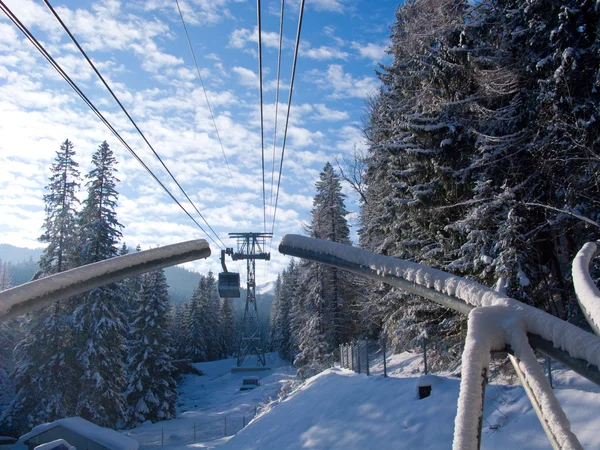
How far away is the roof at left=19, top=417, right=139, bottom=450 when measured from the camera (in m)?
21.6

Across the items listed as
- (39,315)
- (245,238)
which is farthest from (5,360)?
(245,238)

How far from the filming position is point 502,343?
3240mm

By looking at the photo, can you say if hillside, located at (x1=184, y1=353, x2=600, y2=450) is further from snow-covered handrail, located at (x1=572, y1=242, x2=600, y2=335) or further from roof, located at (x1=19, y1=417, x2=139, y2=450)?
roof, located at (x1=19, y1=417, x2=139, y2=450)

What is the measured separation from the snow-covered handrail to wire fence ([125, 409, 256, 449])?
26166 mm

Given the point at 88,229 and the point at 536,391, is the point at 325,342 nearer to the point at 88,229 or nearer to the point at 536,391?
the point at 88,229

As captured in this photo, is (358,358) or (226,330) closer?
(358,358)

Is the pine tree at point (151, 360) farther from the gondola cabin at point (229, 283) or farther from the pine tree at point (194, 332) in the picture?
the pine tree at point (194, 332)

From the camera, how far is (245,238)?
26531mm

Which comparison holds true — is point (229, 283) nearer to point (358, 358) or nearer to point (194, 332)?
point (358, 358)

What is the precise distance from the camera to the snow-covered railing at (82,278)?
14.1 feet

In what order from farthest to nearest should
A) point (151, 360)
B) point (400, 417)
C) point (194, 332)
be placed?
1. point (194, 332)
2. point (151, 360)
3. point (400, 417)

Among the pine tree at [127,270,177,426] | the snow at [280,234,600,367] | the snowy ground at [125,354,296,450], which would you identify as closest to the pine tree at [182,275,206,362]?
the snowy ground at [125,354,296,450]

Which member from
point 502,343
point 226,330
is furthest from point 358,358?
point 226,330

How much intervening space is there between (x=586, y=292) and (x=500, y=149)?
9.97m
